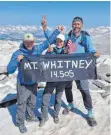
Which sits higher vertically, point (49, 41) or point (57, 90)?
point (49, 41)

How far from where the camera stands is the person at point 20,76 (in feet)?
27.2

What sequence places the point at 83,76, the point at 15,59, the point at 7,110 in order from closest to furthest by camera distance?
the point at 15,59 < the point at 83,76 < the point at 7,110

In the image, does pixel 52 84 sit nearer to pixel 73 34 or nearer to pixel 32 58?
pixel 32 58

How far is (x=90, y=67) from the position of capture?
898 centimetres

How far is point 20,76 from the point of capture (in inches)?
343

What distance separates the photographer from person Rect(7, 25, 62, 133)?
27.2ft

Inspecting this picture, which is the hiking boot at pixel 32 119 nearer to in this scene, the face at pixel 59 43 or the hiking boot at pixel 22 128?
the hiking boot at pixel 22 128

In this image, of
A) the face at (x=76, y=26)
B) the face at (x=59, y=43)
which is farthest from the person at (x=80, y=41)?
the face at (x=59, y=43)

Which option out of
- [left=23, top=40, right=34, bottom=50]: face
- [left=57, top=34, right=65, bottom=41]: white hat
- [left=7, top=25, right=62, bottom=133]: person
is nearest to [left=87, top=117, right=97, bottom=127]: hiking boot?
[left=7, top=25, right=62, bottom=133]: person

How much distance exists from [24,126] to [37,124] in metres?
0.48

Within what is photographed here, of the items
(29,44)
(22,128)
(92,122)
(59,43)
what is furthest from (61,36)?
(22,128)

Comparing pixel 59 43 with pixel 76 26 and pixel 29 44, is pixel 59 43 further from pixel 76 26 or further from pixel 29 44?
pixel 29 44

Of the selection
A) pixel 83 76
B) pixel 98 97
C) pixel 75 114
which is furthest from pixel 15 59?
pixel 98 97

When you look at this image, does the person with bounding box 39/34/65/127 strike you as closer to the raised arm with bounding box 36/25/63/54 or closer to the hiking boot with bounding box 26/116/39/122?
the raised arm with bounding box 36/25/63/54
